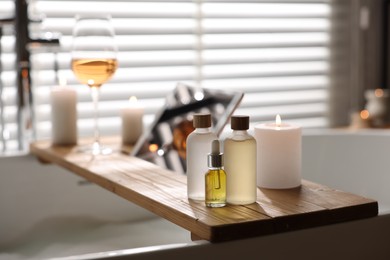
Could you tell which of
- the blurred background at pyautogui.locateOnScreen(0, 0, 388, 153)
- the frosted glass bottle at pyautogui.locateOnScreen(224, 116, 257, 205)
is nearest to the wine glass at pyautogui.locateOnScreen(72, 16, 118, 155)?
the blurred background at pyautogui.locateOnScreen(0, 0, 388, 153)

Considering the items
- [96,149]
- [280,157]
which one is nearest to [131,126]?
[96,149]

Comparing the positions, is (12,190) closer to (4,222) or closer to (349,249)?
(4,222)

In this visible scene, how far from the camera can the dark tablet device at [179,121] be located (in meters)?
1.54

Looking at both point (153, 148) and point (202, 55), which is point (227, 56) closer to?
point (202, 55)

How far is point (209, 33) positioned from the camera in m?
2.67

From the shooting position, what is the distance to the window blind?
2426mm

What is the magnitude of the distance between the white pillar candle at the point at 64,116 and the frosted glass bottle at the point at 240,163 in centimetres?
84

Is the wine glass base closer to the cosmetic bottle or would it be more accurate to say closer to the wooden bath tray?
the wooden bath tray

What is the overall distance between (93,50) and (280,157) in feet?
1.90

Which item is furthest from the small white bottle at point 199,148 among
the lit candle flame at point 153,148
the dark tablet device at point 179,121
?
the lit candle flame at point 153,148

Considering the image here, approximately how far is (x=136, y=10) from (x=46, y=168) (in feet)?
2.92

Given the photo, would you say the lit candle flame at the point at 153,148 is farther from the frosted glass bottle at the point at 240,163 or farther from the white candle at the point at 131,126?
the frosted glass bottle at the point at 240,163

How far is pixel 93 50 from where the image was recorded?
5.30 ft

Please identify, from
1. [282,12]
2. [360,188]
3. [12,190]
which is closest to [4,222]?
[12,190]
